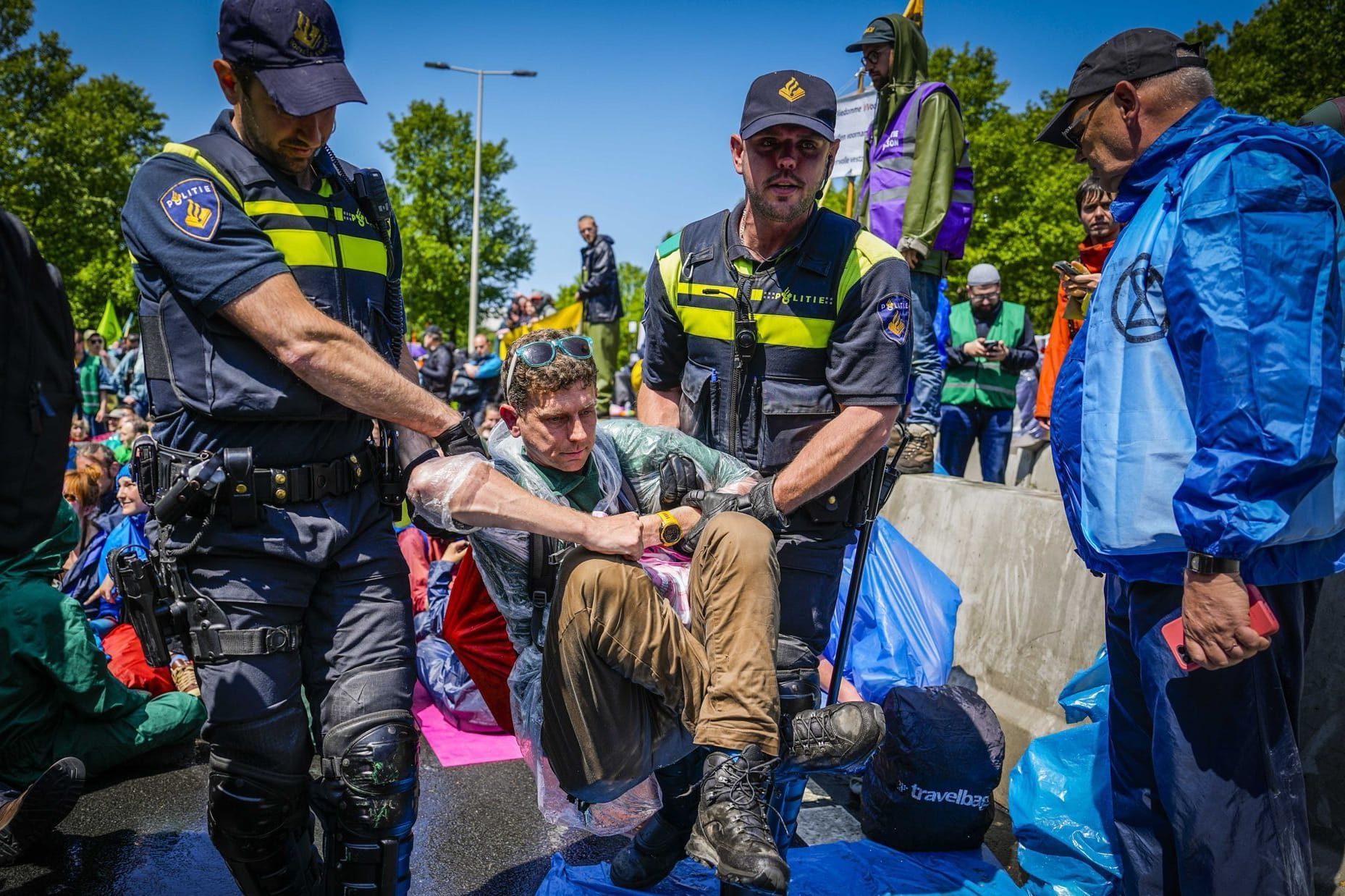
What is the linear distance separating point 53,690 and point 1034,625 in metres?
3.99

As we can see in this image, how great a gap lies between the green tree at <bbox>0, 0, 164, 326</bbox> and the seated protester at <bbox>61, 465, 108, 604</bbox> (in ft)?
78.2

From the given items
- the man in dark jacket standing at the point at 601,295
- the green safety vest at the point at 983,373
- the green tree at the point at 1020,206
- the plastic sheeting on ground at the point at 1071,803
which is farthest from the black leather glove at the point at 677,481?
the green tree at the point at 1020,206

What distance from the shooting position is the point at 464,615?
3156 mm

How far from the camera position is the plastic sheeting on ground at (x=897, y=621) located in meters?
3.96

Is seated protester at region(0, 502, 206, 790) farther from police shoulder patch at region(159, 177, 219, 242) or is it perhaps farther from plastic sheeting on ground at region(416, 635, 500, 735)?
police shoulder patch at region(159, 177, 219, 242)

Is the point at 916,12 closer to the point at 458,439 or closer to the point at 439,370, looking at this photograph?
the point at 458,439

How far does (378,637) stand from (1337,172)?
8.61 ft

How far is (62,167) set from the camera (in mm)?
26109

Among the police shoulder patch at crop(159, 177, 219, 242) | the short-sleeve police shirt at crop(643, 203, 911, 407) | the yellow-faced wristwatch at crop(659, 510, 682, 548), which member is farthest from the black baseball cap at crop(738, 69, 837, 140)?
the police shoulder patch at crop(159, 177, 219, 242)

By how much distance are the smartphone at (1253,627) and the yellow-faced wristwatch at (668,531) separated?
4.01 feet

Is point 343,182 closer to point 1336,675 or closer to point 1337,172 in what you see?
point 1337,172

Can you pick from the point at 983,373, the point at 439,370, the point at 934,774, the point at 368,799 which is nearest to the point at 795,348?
the point at 934,774

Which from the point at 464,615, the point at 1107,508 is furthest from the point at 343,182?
the point at 1107,508

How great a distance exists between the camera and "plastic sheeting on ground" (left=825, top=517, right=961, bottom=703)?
3963 millimetres
